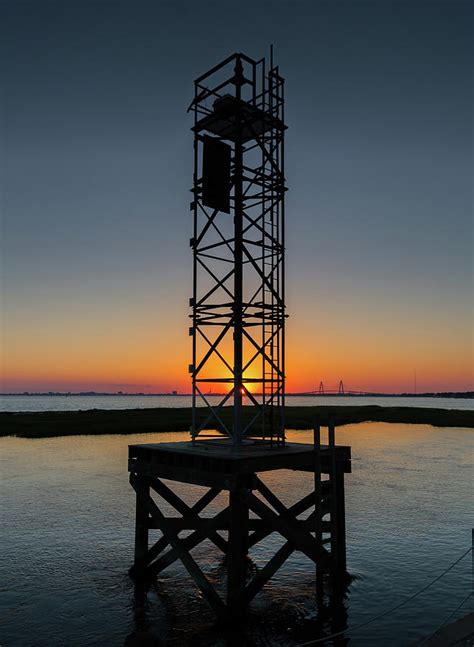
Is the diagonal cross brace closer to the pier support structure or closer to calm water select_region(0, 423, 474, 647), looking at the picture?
the pier support structure

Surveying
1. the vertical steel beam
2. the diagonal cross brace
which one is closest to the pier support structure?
the diagonal cross brace

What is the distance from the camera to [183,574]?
57.9 feet

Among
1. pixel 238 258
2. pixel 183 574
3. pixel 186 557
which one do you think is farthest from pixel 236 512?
pixel 238 258

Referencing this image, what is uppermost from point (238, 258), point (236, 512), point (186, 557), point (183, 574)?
point (238, 258)

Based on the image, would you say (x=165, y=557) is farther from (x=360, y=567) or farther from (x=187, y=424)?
(x=187, y=424)

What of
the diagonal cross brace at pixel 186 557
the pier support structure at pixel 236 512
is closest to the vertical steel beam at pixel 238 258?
the pier support structure at pixel 236 512

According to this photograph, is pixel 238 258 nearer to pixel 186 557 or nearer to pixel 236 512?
pixel 236 512

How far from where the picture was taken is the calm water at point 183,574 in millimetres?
13562

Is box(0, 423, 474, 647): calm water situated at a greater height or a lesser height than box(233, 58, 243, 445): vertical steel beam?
lesser

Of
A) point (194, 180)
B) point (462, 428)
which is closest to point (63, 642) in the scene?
point (194, 180)

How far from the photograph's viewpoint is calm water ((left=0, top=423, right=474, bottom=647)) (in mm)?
13562

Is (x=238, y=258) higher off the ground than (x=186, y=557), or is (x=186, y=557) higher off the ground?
(x=238, y=258)

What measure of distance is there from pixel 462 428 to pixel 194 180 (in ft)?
253

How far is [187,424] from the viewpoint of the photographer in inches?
2936
